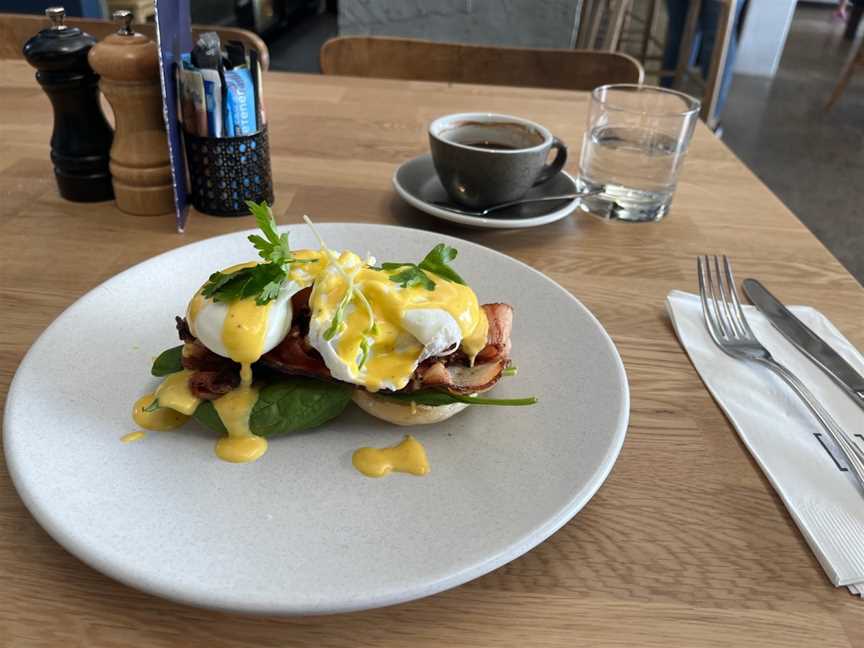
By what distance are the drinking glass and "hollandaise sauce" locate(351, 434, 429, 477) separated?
0.69m

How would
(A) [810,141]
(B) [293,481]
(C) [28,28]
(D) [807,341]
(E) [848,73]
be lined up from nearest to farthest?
(B) [293,481] → (D) [807,341] → (C) [28,28] → (A) [810,141] → (E) [848,73]

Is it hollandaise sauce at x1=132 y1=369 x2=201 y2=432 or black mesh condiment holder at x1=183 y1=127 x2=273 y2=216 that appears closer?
hollandaise sauce at x1=132 y1=369 x2=201 y2=432

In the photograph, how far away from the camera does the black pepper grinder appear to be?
963mm

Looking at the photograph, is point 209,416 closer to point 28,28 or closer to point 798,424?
point 798,424

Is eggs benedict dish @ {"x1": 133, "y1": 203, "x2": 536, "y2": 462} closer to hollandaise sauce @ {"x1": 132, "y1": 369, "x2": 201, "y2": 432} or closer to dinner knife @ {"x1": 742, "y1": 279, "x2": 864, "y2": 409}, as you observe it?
hollandaise sauce @ {"x1": 132, "y1": 369, "x2": 201, "y2": 432}

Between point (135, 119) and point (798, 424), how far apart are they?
987 millimetres

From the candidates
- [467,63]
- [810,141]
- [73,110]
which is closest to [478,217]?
[73,110]

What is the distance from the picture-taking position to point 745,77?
19.2 feet

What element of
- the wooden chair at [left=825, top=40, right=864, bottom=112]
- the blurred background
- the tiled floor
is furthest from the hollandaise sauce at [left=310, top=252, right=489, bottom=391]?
the wooden chair at [left=825, top=40, right=864, bottom=112]

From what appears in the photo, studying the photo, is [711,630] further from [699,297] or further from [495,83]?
[495,83]

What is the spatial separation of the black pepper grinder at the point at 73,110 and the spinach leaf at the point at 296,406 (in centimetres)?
67

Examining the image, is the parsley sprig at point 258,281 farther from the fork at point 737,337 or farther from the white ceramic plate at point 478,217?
the fork at point 737,337

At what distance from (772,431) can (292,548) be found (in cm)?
50

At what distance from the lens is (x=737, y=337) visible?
81cm
